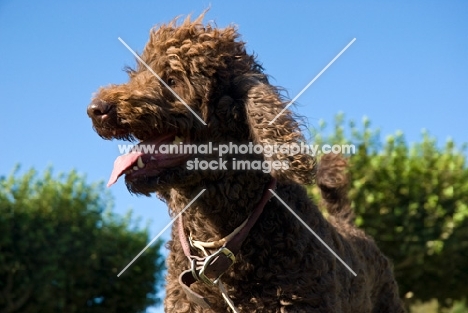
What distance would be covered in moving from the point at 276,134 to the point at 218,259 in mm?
821

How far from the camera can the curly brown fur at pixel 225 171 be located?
157 inches

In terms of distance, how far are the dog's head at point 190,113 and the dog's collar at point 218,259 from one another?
12.2 inches

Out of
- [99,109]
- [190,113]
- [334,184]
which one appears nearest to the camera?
[99,109]

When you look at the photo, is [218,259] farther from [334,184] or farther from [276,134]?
[334,184]

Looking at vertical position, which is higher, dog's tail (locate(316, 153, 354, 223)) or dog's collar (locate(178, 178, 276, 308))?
dog's tail (locate(316, 153, 354, 223))

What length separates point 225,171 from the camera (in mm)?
4074

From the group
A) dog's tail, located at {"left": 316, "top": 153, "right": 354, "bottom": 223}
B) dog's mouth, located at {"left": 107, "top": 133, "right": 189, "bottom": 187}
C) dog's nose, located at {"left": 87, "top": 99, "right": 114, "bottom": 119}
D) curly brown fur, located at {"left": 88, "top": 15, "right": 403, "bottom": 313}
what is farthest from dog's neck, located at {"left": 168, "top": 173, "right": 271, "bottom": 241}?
dog's tail, located at {"left": 316, "top": 153, "right": 354, "bottom": 223}

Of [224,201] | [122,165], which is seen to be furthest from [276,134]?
[122,165]

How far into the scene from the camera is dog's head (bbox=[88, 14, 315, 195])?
3.98 m

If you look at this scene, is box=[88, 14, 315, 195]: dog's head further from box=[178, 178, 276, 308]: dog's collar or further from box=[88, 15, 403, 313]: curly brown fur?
box=[178, 178, 276, 308]: dog's collar

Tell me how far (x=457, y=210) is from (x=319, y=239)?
7.41 metres

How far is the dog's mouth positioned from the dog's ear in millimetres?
473

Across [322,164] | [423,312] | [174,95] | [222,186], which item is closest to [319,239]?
[222,186]

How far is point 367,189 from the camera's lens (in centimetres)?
1084
